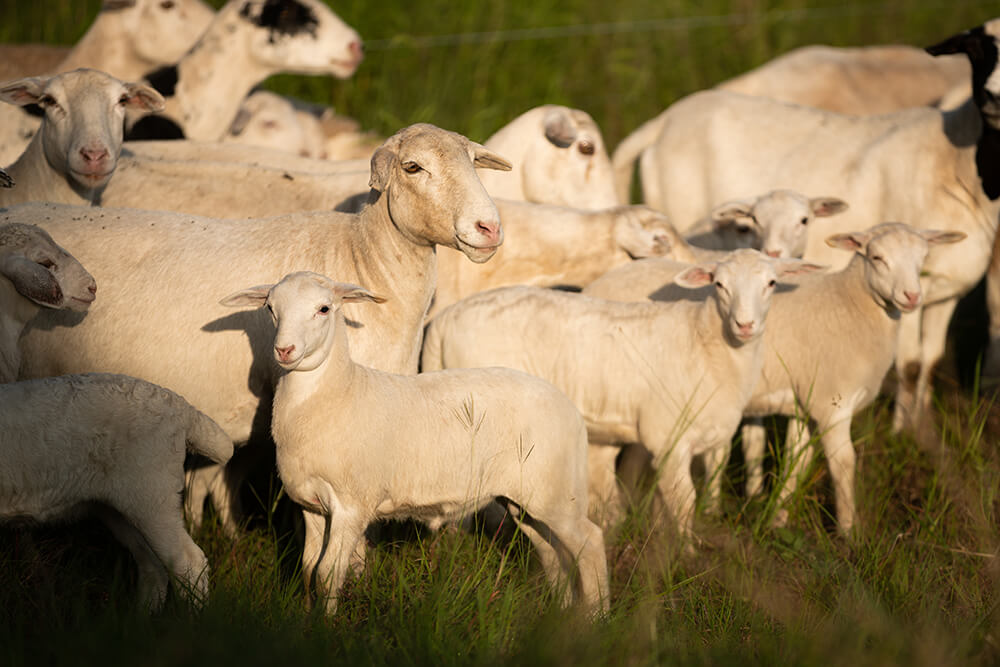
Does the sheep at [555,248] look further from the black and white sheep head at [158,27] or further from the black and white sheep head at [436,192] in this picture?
the black and white sheep head at [158,27]

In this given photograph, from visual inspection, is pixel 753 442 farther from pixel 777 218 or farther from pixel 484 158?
pixel 484 158

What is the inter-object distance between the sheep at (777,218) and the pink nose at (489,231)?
261 centimetres

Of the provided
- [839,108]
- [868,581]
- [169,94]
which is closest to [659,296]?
[868,581]

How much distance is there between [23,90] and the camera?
5516 millimetres

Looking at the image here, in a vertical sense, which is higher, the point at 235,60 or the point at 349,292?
the point at 235,60

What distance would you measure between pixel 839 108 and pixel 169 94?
536cm

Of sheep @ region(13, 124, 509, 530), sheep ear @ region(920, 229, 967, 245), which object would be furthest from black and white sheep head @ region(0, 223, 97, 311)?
sheep ear @ region(920, 229, 967, 245)

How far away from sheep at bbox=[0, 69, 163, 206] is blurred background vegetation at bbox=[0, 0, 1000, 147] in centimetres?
447

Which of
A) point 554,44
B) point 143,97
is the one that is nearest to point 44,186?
point 143,97

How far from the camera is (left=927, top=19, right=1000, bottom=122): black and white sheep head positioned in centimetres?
661

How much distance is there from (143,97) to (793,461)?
144 inches

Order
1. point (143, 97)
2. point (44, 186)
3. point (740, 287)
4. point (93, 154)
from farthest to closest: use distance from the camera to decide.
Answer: point (143, 97) < point (44, 186) < point (93, 154) < point (740, 287)

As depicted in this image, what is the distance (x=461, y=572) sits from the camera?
4.38 meters

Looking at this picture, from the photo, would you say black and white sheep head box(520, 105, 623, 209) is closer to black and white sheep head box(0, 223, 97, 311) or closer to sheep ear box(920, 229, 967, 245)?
sheep ear box(920, 229, 967, 245)
